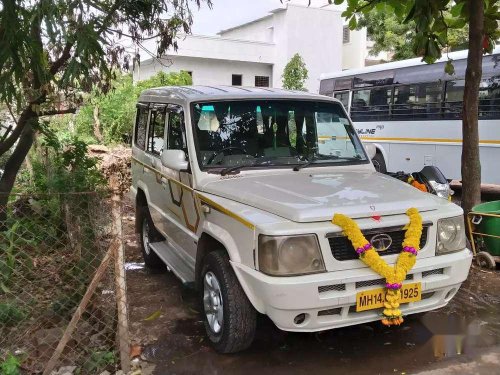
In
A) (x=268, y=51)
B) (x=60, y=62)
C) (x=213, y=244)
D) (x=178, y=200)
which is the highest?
(x=268, y=51)

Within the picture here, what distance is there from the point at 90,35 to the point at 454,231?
291cm

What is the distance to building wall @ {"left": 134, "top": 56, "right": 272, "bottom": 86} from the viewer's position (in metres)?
24.5

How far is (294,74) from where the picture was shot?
23.9 metres

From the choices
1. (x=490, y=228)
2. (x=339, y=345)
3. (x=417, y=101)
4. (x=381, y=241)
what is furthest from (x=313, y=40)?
(x=381, y=241)

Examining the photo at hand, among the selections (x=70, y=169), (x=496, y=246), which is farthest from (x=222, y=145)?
(x=70, y=169)

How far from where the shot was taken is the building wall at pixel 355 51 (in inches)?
1177

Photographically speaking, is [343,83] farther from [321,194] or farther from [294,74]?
[321,194]

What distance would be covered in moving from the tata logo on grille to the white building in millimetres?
21555

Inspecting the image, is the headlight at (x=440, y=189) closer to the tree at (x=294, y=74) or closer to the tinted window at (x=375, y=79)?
the tinted window at (x=375, y=79)

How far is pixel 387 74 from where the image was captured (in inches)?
495

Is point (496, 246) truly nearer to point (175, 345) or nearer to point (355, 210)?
point (355, 210)

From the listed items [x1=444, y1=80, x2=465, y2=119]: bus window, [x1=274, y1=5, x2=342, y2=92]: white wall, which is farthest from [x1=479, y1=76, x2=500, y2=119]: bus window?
[x1=274, y1=5, x2=342, y2=92]: white wall

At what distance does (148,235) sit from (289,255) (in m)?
3.26

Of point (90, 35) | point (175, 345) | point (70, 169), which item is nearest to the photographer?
point (90, 35)
